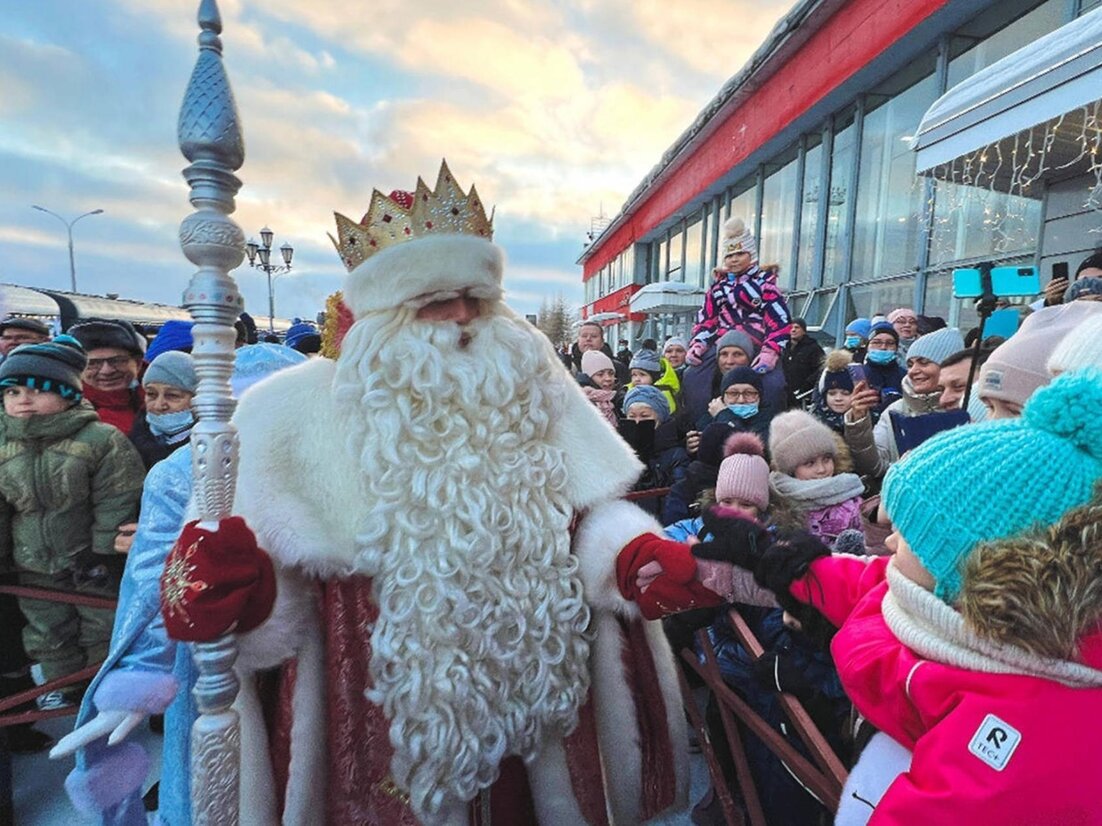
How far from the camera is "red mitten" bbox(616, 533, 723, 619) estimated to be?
4.41ft

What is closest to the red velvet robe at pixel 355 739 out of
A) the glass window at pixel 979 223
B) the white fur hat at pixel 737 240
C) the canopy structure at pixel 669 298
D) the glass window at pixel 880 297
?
the white fur hat at pixel 737 240

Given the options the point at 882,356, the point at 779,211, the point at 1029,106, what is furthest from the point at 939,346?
the point at 779,211

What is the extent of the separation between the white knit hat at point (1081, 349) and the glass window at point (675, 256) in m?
18.5

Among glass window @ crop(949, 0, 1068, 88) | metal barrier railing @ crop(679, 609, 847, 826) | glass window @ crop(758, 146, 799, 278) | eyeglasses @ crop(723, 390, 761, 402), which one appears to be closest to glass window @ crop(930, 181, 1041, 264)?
glass window @ crop(949, 0, 1068, 88)

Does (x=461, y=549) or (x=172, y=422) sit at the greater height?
(x=172, y=422)

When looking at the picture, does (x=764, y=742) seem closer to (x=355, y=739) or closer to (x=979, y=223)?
(x=355, y=739)

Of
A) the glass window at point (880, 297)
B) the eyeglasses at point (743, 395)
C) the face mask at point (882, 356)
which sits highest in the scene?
the glass window at point (880, 297)

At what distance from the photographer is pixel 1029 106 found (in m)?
2.92

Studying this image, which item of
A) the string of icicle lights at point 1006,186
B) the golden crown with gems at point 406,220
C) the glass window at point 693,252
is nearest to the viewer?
the golden crown with gems at point 406,220

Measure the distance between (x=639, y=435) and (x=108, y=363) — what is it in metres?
3.16

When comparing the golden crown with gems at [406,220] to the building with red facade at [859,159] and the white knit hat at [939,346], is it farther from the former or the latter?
the building with red facade at [859,159]

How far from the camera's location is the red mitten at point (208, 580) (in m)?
1.13

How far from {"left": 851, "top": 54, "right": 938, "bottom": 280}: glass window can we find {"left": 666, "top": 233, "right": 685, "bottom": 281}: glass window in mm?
10313

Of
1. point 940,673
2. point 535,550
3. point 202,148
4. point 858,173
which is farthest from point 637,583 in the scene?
point 858,173
